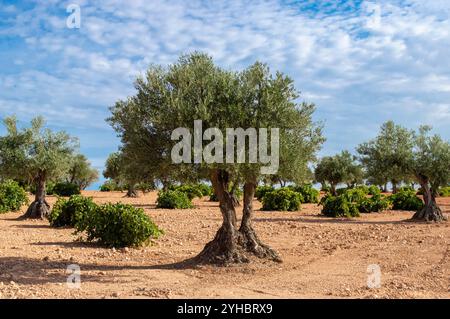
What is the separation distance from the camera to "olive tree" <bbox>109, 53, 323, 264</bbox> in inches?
464

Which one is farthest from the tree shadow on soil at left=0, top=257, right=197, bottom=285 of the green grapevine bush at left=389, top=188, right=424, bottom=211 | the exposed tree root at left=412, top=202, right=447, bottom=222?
the green grapevine bush at left=389, top=188, right=424, bottom=211

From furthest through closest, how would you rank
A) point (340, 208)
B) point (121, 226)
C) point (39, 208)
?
1. point (340, 208)
2. point (39, 208)
3. point (121, 226)

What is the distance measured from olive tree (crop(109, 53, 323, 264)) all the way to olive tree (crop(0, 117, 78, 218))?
14242 millimetres

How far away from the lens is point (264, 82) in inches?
496

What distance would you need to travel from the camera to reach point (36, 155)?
1019 inches

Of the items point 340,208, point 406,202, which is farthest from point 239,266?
point 406,202

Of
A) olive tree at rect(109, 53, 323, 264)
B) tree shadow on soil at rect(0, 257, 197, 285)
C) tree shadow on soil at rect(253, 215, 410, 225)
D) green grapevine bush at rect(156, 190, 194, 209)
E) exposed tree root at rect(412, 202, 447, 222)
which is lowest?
tree shadow on soil at rect(0, 257, 197, 285)

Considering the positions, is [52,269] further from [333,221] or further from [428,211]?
[428,211]

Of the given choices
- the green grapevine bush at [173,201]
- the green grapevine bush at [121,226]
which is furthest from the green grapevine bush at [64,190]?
the green grapevine bush at [121,226]

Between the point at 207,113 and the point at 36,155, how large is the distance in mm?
16853

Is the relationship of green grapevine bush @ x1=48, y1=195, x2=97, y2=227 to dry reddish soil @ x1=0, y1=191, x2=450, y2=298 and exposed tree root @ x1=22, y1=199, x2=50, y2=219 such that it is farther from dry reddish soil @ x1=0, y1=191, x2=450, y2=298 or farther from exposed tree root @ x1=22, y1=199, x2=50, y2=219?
exposed tree root @ x1=22, y1=199, x2=50, y2=219

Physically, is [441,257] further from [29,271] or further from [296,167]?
[29,271]
